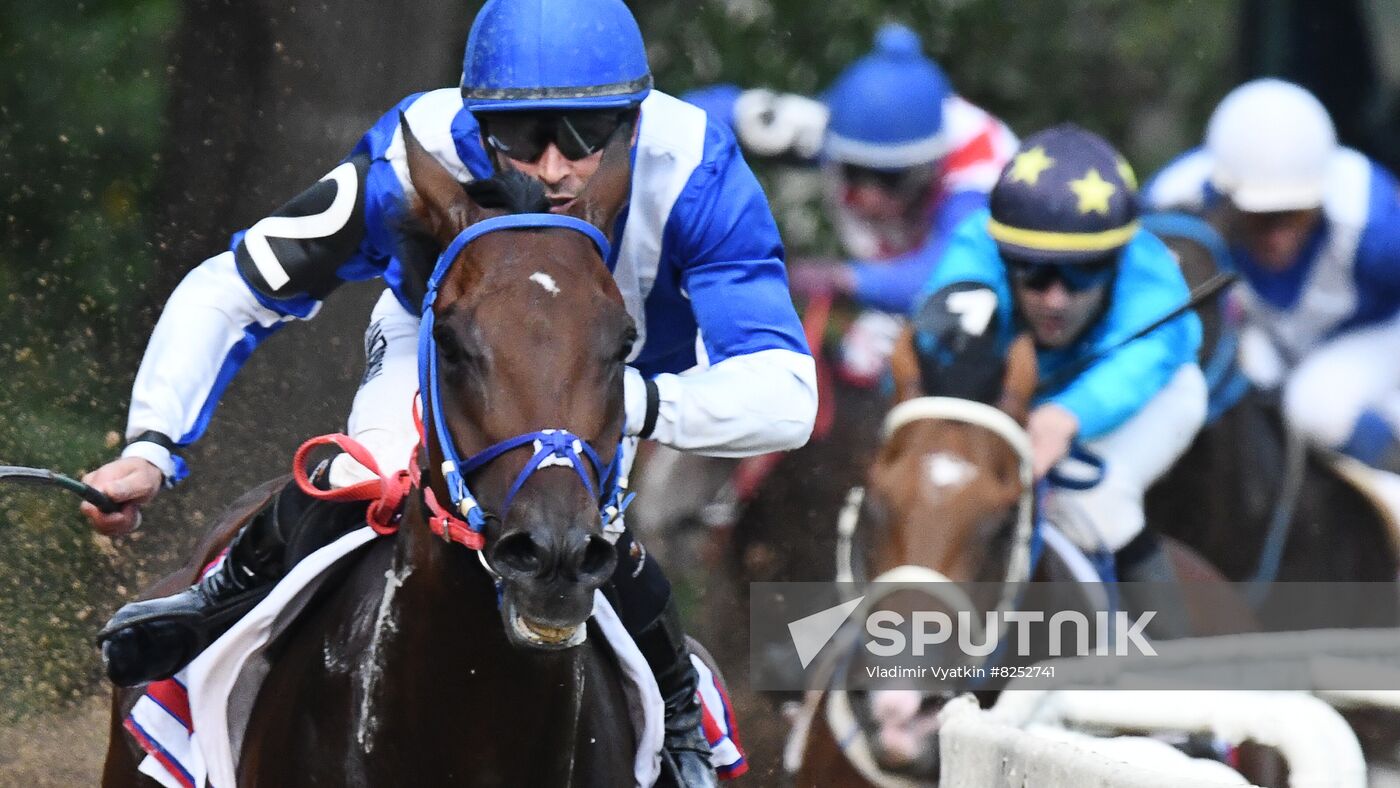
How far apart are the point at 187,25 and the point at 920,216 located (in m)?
3.11

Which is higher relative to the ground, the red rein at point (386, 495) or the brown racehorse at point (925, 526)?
the red rein at point (386, 495)

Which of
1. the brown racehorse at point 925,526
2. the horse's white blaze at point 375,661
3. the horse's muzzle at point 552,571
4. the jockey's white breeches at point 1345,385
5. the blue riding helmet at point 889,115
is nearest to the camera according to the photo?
the horse's muzzle at point 552,571

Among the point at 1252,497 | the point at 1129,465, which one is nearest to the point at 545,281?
the point at 1129,465

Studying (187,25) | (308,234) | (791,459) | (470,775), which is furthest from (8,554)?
(470,775)

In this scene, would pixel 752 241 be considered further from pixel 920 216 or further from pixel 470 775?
pixel 920 216

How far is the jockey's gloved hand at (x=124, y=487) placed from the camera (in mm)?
4281

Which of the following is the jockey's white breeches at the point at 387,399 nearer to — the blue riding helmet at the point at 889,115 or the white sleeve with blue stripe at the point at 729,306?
the white sleeve with blue stripe at the point at 729,306

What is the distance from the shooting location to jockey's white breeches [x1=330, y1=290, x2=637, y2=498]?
434 centimetres

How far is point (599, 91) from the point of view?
13.4ft

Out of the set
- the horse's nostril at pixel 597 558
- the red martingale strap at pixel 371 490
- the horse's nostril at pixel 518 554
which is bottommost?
the red martingale strap at pixel 371 490

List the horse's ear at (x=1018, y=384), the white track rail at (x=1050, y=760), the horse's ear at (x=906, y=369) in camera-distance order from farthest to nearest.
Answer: the horse's ear at (x=906, y=369) < the horse's ear at (x=1018, y=384) < the white track rail at (x=1050, y=760)

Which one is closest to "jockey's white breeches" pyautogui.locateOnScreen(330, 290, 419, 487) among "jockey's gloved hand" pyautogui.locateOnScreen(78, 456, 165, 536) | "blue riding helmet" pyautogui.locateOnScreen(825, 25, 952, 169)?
"jockey's gloved hand" pyautogui.locateOnScreen(78, 456, 165, 536)

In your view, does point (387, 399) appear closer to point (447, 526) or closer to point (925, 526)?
point (447, 526)

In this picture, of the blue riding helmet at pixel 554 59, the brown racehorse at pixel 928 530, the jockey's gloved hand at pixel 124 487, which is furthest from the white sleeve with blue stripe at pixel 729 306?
the brown racehorse at pixel 928 530
